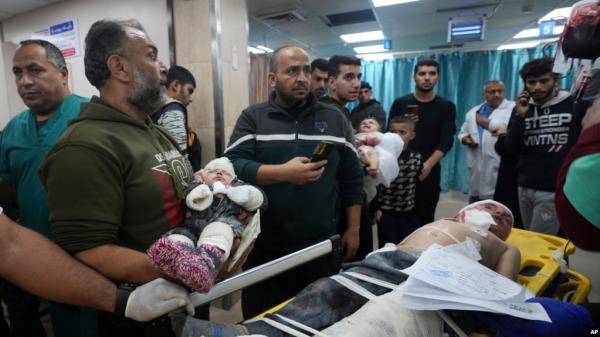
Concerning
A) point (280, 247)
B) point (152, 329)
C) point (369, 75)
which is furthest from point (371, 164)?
point (369, 75)

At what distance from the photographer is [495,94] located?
4.14 metres

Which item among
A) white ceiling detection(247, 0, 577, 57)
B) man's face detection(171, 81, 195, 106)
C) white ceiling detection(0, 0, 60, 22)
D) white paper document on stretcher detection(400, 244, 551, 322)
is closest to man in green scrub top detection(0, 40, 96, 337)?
man's face detection(171, 81, 195, 106)

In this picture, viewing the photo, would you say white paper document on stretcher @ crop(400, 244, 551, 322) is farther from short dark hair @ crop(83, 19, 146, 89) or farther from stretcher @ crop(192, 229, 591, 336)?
short dark hair @ crop(83, 19, 146, 89)

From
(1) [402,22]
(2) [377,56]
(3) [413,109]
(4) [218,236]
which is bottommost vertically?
(4) [218,236]

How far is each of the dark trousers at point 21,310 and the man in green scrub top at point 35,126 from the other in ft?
2.08

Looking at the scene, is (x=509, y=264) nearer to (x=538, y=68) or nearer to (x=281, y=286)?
(x=281, y=286)

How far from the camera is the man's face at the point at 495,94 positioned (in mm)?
4133

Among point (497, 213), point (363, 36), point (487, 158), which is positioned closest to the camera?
point (497, 213)

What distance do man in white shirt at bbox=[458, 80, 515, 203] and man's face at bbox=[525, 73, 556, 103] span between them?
1.21m

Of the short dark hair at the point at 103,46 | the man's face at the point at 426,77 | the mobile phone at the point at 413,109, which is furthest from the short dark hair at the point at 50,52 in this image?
the man's face at the point at 426,77

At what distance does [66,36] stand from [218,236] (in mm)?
4468

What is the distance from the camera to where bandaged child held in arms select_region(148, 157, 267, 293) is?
2.68 ft

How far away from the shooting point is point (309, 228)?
1.74 m

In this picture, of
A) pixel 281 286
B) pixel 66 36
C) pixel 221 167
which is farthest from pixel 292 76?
pixel 66 36
